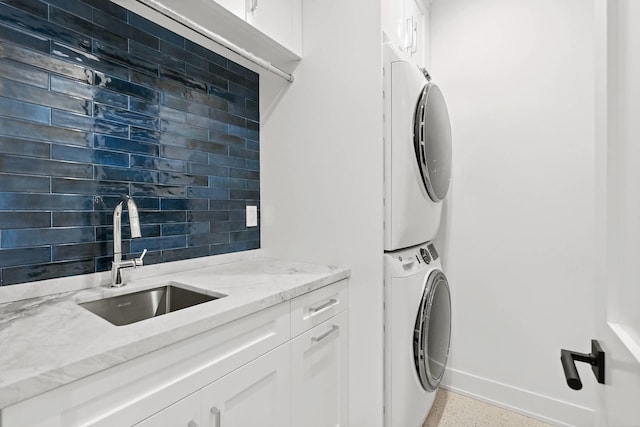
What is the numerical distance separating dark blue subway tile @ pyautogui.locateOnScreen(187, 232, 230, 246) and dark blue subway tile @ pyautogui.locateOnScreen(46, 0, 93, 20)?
3.27 ft

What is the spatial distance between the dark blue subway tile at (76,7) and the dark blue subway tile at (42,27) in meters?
0.07

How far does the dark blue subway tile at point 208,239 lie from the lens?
64.6 inches

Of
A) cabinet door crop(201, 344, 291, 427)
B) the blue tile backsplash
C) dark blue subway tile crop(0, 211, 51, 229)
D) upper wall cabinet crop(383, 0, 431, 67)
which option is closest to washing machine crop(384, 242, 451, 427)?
cabinet door crop(201, 344, 291, 427)

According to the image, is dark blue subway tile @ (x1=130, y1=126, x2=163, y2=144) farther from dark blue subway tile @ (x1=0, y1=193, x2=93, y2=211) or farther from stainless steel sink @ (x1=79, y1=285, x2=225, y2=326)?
stainless steel sink @ (x1=79, y1=285, x2=225, y2=326)

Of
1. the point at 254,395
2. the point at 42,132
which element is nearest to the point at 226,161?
the point at 42,132

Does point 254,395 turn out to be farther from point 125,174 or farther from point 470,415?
point 470,415

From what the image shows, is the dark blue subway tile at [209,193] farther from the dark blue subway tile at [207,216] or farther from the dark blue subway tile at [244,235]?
the dark blue subway tile at [244,235]

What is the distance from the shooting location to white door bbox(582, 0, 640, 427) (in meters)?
0.49

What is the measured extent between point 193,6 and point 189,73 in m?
0.35

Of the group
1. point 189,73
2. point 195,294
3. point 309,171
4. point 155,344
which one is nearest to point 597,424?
point 155,344

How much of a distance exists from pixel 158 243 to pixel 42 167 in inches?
20.6

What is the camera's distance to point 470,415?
1.98 metres

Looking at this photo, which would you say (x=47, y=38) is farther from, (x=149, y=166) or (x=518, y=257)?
(x=518, y=257)

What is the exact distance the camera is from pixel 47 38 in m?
1.13
